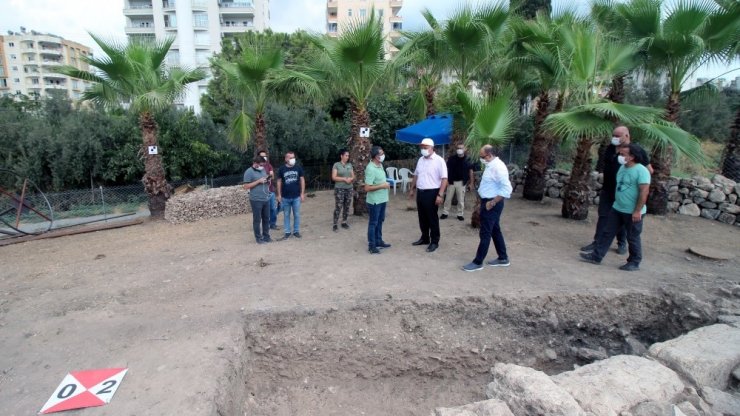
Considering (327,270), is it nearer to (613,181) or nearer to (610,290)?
(610,290)

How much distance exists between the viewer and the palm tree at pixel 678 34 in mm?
7211

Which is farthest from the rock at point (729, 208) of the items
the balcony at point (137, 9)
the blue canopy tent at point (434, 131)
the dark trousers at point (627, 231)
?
the balcony at point (137, 9)

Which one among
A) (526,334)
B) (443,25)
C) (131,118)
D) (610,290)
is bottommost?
(526,334)

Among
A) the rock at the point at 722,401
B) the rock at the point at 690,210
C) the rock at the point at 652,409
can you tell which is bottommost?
the rock at the point at 722,401

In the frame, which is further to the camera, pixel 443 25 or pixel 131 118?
pixel 131 118

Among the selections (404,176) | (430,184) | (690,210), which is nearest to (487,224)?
(430,184)

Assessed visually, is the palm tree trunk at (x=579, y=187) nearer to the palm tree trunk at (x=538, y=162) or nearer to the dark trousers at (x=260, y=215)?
the palm tree trunk at (x=538, y=162)

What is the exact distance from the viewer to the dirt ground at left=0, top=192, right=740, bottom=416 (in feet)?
11.9

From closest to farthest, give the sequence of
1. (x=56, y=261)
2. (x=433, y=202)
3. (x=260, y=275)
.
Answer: (x=260, y=275) → (x=433, y=202) → (x=56, y=261)

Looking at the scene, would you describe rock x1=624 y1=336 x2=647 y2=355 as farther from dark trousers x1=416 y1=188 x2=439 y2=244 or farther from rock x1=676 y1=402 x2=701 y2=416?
dark trousers x1=416 y1=188 x2=439 y2=244

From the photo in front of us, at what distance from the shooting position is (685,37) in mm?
7340

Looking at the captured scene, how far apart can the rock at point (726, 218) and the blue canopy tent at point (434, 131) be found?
6120 millimetres

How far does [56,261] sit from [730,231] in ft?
41.9

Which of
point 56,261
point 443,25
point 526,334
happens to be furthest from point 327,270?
point 443,25
